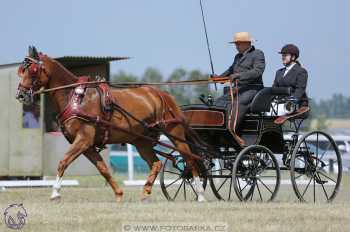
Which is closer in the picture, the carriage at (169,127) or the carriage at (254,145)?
the carriage at (169,127)

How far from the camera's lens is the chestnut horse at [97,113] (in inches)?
516

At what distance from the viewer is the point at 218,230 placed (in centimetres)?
998

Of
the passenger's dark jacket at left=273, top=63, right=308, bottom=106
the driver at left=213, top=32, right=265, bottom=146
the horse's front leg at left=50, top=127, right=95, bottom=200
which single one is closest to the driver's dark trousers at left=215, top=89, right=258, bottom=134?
the driver at left=213, top=32, right=265, bottom=146

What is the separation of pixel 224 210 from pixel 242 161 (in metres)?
2.14

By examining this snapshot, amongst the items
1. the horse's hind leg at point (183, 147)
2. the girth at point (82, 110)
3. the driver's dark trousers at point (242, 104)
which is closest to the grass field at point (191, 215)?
the girth at point (82, 110)

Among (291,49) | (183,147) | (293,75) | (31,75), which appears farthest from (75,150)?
(291,49)

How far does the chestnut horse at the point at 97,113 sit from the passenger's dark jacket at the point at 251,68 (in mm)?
1018

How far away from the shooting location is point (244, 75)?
45.1 ft

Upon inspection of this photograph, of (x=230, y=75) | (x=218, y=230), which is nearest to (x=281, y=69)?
(x=230, y=75)

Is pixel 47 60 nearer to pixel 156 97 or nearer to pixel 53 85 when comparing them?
pixel 53 85

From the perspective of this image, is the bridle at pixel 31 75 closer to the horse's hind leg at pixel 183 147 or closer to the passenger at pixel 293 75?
the horse's hind leg at pixel 183 147

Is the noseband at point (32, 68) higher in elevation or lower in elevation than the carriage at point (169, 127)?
higher

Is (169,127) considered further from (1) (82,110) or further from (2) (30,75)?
(2) (30,75)

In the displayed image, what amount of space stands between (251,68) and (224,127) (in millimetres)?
898
